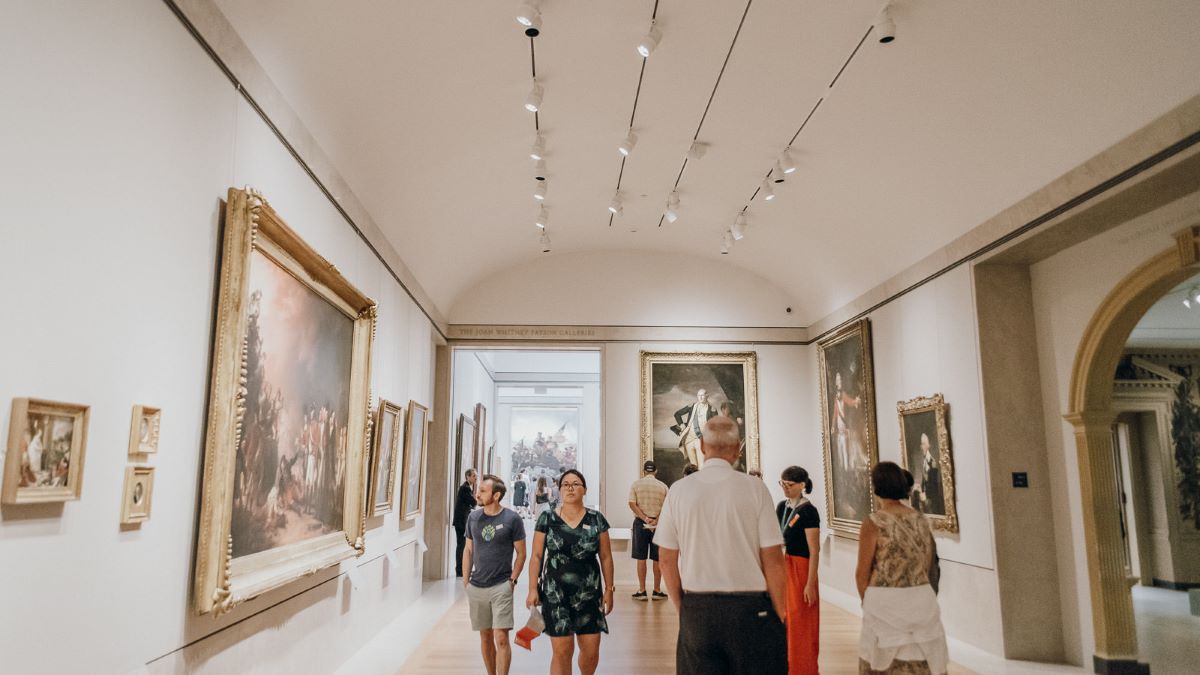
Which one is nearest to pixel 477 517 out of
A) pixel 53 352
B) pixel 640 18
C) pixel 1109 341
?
pixel 53 352

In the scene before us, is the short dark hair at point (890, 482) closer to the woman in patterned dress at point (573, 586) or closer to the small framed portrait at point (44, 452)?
the woman in patterned dress at point (573, 586)

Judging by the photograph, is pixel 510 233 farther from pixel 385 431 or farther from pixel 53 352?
pixel 53 352

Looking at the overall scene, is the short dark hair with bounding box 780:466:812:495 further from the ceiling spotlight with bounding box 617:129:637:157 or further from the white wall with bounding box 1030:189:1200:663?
the ceiling spotlight with bounding box 617:129:637:157

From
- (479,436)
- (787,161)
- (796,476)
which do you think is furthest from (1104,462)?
(479,436)

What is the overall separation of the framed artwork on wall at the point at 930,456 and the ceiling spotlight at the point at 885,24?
15.6ft

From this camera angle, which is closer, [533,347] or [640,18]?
[640,18]

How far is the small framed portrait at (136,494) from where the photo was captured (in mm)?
3652

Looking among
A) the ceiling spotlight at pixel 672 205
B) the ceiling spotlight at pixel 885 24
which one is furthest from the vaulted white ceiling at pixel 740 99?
the ceiling spotlight at pixel 672 205

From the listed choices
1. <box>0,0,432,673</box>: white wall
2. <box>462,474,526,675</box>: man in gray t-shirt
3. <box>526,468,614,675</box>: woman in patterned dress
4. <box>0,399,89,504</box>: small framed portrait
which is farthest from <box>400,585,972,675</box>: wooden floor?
<box>0,399,89,504</box>: small framed portrait

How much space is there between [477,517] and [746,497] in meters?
3.31

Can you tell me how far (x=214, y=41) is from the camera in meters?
4.52

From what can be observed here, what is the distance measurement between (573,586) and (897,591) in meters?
2.28

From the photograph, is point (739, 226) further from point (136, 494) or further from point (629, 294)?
point (136, 494)

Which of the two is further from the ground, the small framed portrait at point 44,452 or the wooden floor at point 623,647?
the small framed portrait at point 44,452
